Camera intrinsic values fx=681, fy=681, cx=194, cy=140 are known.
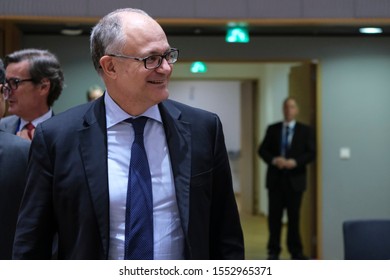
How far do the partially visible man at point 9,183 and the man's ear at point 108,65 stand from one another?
51 centimetres

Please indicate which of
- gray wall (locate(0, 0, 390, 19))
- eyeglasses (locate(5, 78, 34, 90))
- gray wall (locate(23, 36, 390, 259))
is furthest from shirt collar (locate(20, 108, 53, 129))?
gray wall (locate(23, 36, 390, 259))

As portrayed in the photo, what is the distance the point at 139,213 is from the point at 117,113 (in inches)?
11.1

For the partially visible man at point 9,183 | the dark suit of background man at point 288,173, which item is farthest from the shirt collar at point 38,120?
the dark suit of background man at point 288,173

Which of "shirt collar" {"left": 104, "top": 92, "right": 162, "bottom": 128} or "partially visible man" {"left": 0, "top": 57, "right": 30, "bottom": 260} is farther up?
"shirt collar" {"left": 104, "top": 92, "right": 162, "bottom": 128}

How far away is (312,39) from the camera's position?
684 cm

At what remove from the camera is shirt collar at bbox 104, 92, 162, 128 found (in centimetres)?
184

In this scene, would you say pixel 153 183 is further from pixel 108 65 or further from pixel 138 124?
pixel 108 65

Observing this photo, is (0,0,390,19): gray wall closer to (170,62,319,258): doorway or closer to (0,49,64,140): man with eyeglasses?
(0,49,64,140): man with eyeglasses

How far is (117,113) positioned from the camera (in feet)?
6.04

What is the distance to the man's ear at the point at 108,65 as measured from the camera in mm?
1812

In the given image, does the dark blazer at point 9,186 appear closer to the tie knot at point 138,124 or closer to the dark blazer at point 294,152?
the tie knot at point 138,124

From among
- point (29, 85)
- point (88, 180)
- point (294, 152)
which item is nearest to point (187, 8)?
point (29, 85)

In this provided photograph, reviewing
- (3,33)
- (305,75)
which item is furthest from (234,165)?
(3,33)

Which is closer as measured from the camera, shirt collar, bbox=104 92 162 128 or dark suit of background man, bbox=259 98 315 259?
shirt collar, bbox=104 92 162 128
